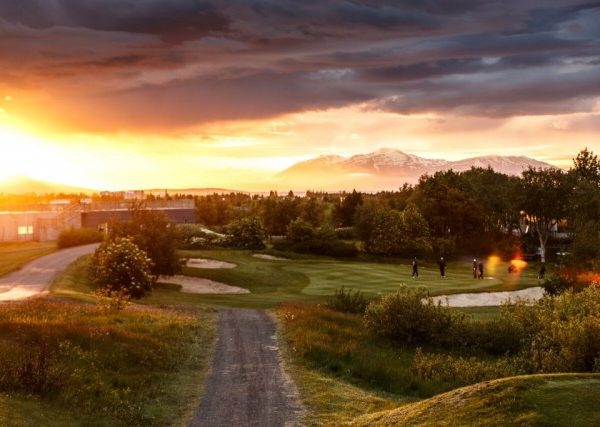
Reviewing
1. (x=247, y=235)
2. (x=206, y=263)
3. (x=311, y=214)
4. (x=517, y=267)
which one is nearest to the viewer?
(x=206, y=263)

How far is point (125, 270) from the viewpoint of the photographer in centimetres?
4025

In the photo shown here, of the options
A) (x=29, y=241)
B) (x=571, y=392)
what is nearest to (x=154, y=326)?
(x=571, y=392)

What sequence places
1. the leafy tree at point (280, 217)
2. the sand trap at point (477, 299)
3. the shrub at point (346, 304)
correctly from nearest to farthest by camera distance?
the shrub at point (346, 304) → the sand trap at point (477, 299) → the leafy tree at point (280, 217)

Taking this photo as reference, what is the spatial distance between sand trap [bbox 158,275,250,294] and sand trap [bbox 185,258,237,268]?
6216 mm

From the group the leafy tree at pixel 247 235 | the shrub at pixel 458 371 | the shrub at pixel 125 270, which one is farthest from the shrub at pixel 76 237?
the shrub at pixel 458 371

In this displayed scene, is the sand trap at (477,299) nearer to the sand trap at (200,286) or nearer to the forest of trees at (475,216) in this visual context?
the sand trap at (200,286)

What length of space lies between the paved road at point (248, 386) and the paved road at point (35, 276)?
15353mm

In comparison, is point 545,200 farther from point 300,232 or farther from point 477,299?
point 477,299

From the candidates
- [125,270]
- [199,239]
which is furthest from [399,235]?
[125,270]

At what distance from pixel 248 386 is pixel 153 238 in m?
Result: 31.2

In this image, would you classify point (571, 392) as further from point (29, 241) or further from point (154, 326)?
point (29, 241)

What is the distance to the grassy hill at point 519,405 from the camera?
10.9m

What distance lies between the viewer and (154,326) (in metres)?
27.5

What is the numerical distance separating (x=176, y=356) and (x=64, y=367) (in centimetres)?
518
